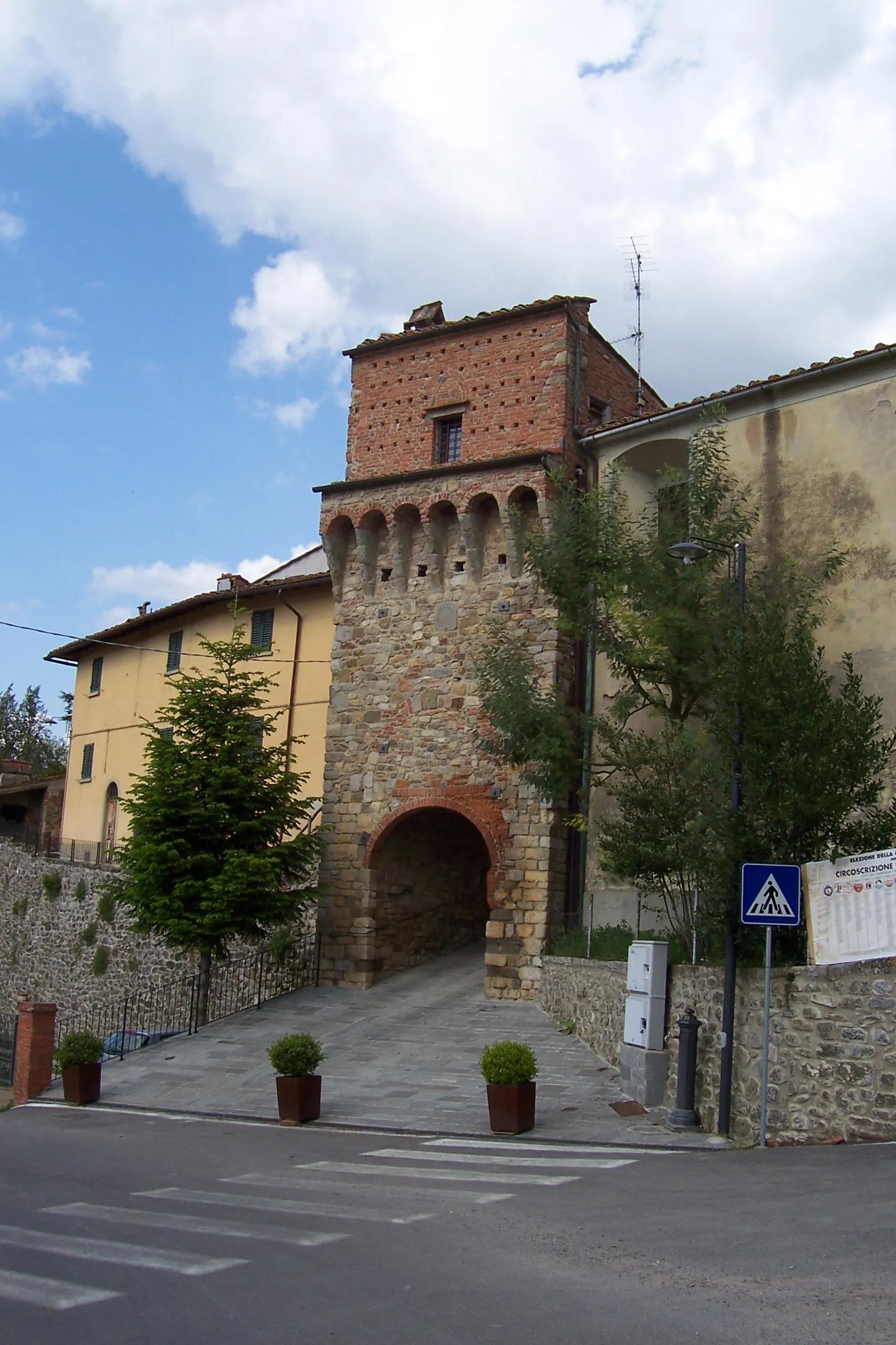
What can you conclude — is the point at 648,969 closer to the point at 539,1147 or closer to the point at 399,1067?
the point at 539,1147

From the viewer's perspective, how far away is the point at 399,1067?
53.8 feet

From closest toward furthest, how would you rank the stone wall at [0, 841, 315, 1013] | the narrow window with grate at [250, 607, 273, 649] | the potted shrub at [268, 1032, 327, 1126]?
the potted shrub at [268, 1032, 327, 1126], the stone wall at [0, 841, 315, 1013], the narrow window with grate at [250, 607, 273, 649]

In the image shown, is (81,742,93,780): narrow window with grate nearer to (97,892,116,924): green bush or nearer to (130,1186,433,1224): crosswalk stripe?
(97,892,116,924): green bush

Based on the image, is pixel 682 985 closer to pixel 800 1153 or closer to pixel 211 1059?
pixel 800 1153

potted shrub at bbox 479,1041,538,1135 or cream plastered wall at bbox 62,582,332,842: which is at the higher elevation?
cream plastered wall at bbox 62,582,332,842

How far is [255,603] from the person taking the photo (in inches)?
1188

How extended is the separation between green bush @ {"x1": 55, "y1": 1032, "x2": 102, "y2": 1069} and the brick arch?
247 inches

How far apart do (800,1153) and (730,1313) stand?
541 centimetres

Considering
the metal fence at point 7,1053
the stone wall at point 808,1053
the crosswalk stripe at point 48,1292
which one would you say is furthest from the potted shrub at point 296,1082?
the metal fence at point 7,1053

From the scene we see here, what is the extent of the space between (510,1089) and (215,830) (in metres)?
8.76

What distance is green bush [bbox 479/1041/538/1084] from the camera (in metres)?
12.8

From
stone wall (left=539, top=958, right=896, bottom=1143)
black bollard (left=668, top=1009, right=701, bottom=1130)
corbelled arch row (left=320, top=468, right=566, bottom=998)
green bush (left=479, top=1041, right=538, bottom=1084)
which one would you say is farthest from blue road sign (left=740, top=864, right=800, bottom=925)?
corbelled arch row (left=320, top=468, right=566, bottom=998)

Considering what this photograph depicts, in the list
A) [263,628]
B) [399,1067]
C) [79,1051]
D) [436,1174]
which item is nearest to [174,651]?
[263,628]

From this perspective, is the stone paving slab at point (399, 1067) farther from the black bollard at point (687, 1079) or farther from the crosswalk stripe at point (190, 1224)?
the crosswalk stripe at point (190, 1224)
